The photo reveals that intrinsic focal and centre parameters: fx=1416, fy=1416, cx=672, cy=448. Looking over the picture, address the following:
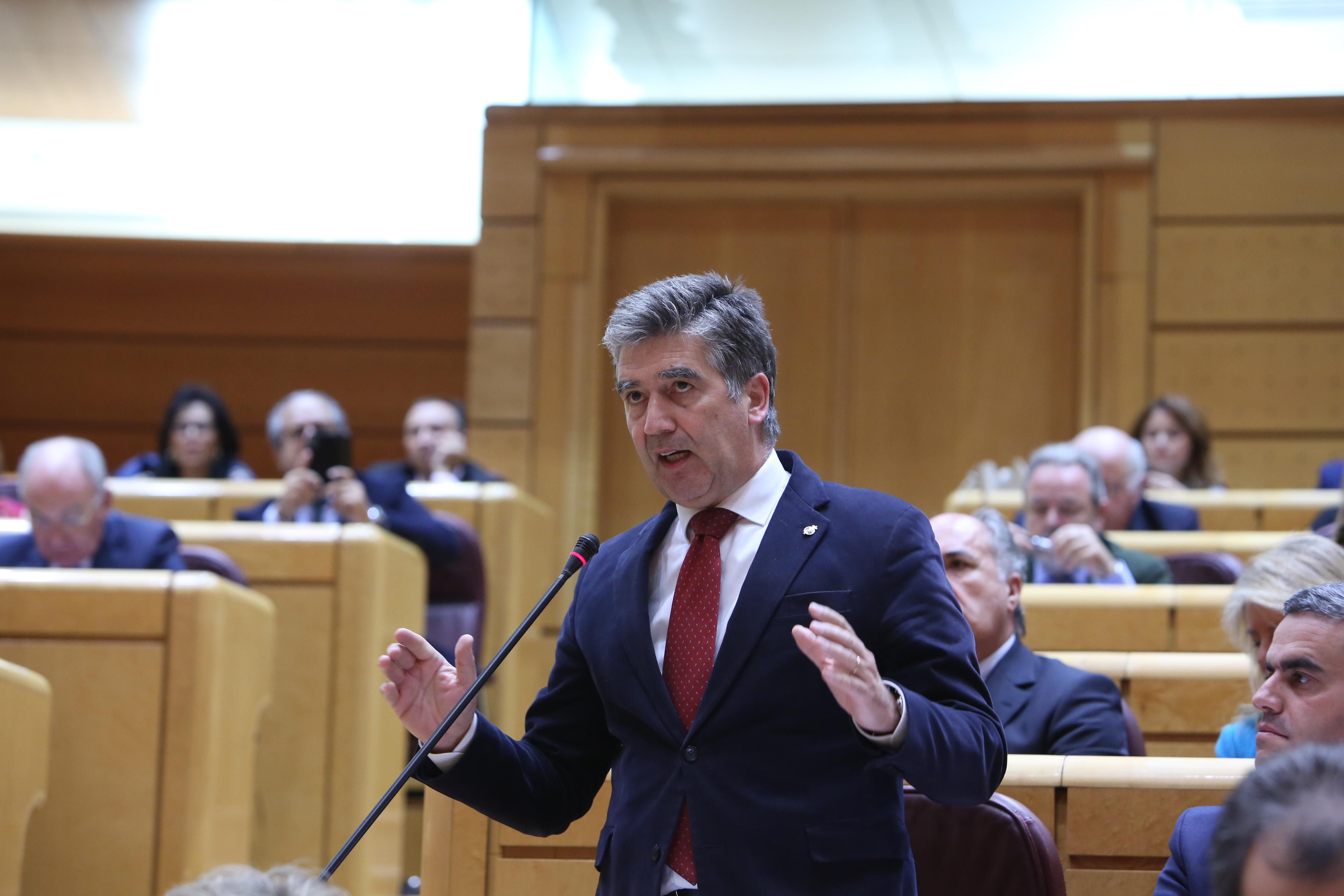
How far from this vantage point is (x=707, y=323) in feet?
4.12

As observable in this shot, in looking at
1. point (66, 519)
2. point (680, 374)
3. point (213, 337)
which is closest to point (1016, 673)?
point (680, 374)

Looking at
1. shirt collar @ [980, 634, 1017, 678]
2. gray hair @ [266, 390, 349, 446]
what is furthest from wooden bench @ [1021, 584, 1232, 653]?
gray hair @ [266, 390, 349, 446]

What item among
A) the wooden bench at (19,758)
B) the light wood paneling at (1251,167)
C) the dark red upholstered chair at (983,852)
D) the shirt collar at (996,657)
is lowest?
the wooden bench at (19,758)

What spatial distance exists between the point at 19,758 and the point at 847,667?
1694 millimetres

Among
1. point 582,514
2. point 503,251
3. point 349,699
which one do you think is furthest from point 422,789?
point 503,251

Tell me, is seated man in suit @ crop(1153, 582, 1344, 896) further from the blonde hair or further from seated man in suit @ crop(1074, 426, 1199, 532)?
seated man in suit @ crop(1074, 426, 1199, 532)

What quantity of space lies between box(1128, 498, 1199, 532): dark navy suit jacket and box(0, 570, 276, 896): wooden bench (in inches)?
83.2

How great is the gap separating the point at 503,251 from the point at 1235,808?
15.1ft

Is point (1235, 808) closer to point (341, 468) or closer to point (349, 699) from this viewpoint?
point (349, 699)

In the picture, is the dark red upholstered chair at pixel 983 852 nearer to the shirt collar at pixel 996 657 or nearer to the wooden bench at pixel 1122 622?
the shirt collar at pixel 996 657

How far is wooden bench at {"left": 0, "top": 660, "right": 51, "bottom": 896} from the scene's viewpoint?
2168 mm

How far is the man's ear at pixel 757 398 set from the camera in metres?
1.28

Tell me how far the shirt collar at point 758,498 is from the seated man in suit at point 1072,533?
160cm

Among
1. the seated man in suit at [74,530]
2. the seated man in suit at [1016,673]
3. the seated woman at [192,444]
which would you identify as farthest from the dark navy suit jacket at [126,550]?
the seated man in suit at [1016,673]
